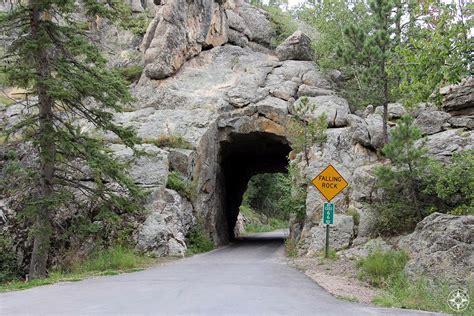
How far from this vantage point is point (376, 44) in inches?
603

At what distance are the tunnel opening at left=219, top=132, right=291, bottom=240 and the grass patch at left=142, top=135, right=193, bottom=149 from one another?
308 cm

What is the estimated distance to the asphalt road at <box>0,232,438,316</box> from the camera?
6.28 m

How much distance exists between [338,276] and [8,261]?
10.8m

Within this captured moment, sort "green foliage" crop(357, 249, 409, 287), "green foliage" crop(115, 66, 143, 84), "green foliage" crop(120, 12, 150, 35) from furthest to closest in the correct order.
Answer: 1. "green foliage" crop(120, 12, 150, 35)
2. "green foliage" crop(115, 66, 143, 84)
3. "green foliage" crop(357, 249, 409, 287)

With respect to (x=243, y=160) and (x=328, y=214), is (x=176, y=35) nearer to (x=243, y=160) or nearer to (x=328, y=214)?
(x=243, y=160)

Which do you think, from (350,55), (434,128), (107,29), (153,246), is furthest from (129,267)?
(107,29)

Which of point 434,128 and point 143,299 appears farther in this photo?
point 434,128

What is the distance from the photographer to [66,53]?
41.3 feet

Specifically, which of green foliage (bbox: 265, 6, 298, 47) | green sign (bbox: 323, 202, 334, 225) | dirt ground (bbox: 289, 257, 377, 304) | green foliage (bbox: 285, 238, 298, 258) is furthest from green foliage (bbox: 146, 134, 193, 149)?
green foliage (bbox: 265, 6, 298, 47)

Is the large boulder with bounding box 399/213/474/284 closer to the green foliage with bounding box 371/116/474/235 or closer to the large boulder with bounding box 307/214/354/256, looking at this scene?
the green foliage with bounding box 371/116/474/235

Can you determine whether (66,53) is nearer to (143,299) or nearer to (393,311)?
(143,299)

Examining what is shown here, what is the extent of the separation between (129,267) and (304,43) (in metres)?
18.2

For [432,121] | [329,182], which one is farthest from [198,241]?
[432,121]

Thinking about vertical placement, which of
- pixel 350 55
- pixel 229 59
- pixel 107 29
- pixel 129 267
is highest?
pixel 107 29
